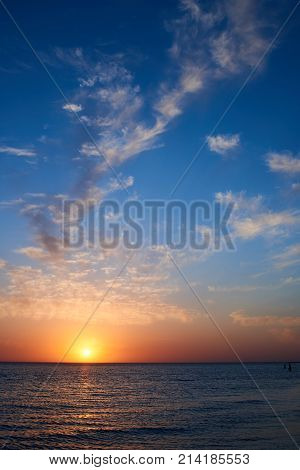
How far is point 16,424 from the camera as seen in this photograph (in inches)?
1136

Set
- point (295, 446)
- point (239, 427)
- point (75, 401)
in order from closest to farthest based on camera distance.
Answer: point (295, 446) < point (239, 427) < point (75, 401)

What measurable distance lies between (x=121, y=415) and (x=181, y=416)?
5.06 metres

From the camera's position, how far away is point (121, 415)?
33594 mm

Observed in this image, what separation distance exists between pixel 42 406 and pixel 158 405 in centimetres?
1147
